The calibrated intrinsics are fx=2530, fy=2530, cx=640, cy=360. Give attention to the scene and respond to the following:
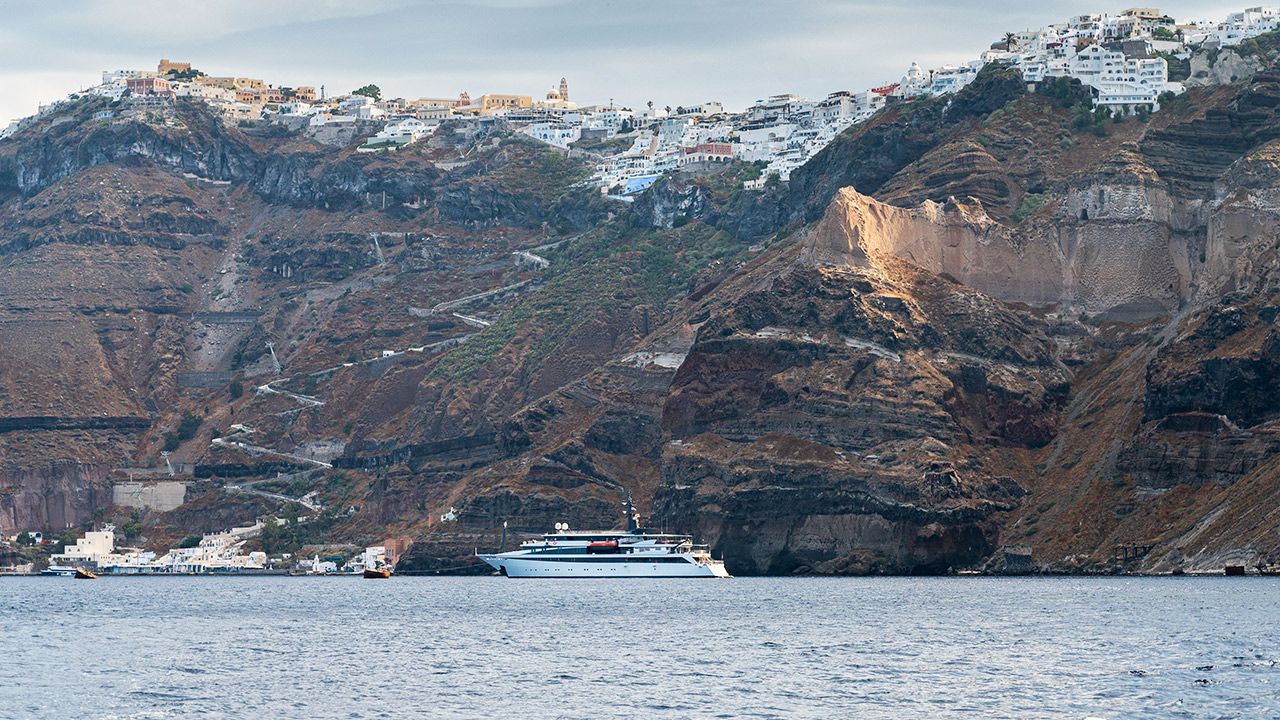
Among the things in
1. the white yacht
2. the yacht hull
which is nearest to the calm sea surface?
the white yacht

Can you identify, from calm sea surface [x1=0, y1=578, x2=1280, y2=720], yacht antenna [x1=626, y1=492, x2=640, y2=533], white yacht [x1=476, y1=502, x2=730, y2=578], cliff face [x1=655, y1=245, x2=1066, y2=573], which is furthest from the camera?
yacht antenna [x1=626, y1=492, x2=640, y2=533]

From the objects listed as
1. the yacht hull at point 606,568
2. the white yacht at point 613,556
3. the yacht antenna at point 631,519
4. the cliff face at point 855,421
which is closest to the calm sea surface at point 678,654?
the cliff face at point 855,421

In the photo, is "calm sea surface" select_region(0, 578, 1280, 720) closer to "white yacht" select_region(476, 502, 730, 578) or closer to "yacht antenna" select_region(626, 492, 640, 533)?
"white yacht" select_region(476, 502, 730, 578)

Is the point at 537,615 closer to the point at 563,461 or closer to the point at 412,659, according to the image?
the point at 412,659

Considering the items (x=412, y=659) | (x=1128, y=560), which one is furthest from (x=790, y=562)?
(x=412, y=659)

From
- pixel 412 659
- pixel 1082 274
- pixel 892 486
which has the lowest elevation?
pixel 412 659

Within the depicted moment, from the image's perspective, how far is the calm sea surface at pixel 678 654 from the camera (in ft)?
275

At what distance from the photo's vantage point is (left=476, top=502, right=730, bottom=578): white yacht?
172 m

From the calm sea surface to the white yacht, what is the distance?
2252cm

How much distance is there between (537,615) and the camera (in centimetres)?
12850

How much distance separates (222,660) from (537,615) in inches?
1221

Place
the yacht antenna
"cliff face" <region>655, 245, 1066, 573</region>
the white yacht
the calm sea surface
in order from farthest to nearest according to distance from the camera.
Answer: the yacht antenna < the white yacht < "cliff face" <region>655, 245, 1066, 573</region> < the calm sea surface

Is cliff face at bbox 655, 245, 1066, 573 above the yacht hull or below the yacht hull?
above

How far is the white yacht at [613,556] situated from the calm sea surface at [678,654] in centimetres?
2252
